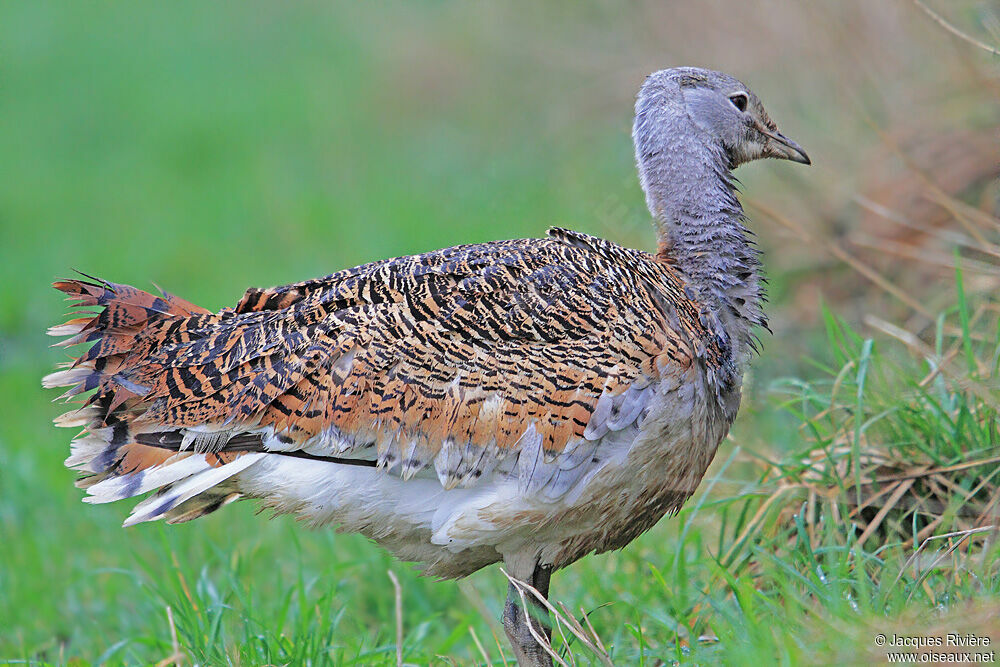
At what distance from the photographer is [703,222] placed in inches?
143

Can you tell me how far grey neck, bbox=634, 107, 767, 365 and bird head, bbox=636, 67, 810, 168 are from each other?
0.21ft

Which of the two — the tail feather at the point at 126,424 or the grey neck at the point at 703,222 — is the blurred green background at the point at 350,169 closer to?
the tail feather at the point at 126,424

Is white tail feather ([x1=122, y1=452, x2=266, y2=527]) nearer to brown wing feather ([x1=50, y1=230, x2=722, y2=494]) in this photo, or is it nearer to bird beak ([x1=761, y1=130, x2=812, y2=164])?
brown wing feather ([x1=50, y1=230, x2=722, y2=494])

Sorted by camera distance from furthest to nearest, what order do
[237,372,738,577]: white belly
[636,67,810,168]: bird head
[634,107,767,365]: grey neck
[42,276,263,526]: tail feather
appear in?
[636,67,810,168]: bird head, [634,107,767,365]: grey neck, [42,276,263,526]: tail feather, [237,372,738,577]: white belly

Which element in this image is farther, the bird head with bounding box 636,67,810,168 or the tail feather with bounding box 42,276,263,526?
the bird head with bounding box 636,67,810,168

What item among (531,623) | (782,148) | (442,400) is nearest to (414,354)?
(442,400)

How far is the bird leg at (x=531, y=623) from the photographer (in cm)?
338

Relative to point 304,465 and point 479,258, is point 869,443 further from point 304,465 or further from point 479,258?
point 304,465

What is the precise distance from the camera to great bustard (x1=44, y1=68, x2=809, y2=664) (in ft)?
10.3

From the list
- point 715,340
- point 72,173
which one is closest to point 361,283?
point 715,340

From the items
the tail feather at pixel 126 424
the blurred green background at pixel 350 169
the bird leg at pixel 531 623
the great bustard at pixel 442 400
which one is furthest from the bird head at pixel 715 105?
the tail feather at pixel 126 424

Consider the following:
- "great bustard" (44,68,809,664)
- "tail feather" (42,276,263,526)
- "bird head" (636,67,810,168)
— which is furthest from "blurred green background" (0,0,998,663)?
"bird head" (636,67,810,168)

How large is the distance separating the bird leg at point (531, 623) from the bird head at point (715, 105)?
1659 millimetres

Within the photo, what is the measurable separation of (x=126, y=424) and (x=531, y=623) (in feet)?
4.75
